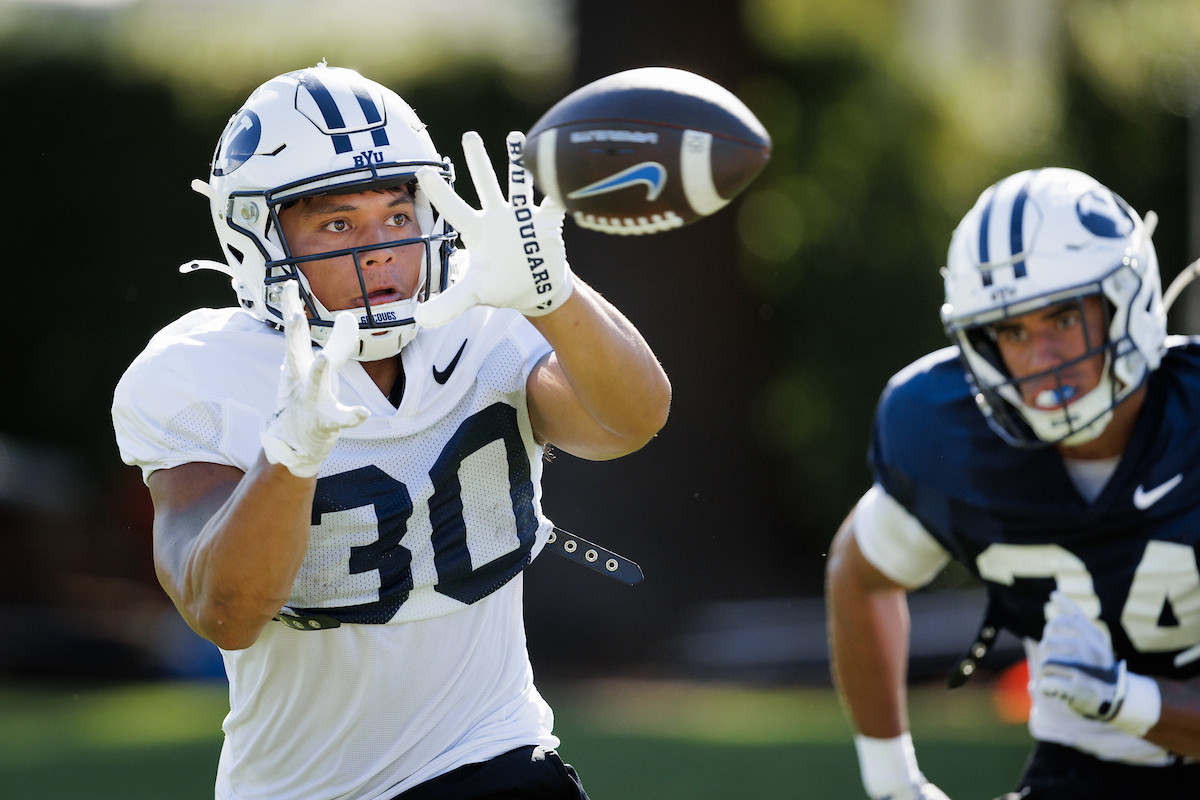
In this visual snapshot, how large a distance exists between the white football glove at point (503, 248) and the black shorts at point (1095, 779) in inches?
62.9

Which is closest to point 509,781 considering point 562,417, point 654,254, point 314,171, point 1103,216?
point 562,417

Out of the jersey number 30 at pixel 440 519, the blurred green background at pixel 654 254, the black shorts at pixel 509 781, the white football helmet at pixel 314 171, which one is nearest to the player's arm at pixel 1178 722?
the black shorts at pixel 509 781

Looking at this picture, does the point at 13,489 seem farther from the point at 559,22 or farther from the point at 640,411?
the point at 640,411

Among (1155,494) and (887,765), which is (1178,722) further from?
(887,765)

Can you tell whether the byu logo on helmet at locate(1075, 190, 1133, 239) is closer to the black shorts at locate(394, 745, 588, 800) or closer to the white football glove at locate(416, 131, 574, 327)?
the white football glove at locate(416, 131, 574, 327)

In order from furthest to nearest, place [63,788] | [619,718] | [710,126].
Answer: [619,718], [63,788], [710,126]

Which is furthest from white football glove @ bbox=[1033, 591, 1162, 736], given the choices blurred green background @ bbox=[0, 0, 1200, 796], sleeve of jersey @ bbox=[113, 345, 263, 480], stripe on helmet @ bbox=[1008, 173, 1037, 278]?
blurred green background @ bbox=[0, 0, 1200, 796]

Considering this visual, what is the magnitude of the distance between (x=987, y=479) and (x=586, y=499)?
5.70 metres

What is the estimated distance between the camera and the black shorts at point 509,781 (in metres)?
2.93

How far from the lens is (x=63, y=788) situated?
656 centimetres

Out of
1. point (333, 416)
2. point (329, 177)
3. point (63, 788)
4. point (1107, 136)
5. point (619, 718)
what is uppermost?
point (329, 177)

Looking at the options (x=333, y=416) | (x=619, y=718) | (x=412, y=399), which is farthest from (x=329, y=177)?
(x=619, y=718)

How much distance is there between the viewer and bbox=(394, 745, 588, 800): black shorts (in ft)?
9.62

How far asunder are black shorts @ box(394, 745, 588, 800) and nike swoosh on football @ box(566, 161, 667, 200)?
108 centimetres
